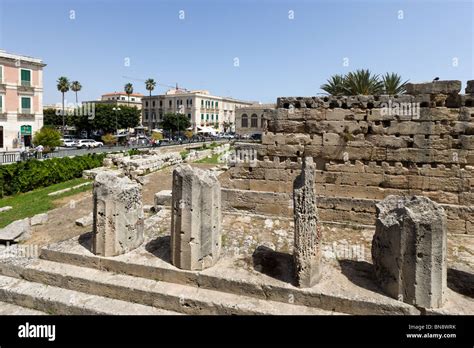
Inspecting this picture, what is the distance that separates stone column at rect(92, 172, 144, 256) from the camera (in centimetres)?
594

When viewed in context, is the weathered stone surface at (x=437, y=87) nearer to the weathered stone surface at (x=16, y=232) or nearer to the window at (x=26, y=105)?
the weathered stone surface at (x=16, y=232)

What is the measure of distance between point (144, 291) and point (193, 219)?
1.34 meters

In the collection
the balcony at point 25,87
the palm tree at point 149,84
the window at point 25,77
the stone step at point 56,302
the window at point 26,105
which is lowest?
the stone step at point 56,302

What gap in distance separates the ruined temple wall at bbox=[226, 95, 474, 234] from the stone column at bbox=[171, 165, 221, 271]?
4.27 metres

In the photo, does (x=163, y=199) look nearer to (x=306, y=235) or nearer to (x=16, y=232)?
(x=16, y=232)

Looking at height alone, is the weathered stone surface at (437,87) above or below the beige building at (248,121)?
below

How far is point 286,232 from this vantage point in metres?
8.05

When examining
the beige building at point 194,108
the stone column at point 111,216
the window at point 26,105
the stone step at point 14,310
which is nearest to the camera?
the stone step at point 14,310

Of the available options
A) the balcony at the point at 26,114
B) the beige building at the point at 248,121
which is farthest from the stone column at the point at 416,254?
the beige building at the point at 248,121

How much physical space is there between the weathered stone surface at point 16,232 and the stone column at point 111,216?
3.56 m

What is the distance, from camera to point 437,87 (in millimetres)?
8789

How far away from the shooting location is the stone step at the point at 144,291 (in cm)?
489

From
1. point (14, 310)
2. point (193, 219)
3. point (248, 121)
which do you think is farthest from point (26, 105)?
point (193, 219)
